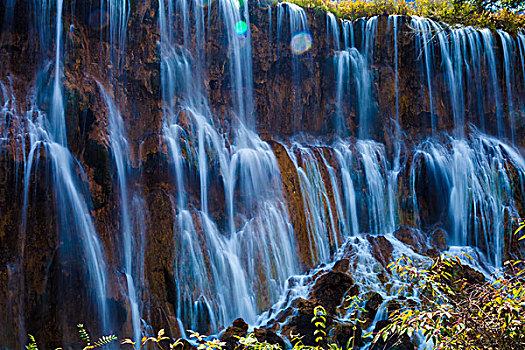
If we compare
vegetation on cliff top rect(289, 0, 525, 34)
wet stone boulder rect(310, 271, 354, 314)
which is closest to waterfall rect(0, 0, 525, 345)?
wet stone boulder rect(310, 271, 354, 314)

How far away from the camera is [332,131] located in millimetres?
12219

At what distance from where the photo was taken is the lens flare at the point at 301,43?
39.2 ft

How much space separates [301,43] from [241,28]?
195cm

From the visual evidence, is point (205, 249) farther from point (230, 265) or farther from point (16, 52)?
point (16, 52)

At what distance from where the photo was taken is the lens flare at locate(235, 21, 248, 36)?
36.0 ft

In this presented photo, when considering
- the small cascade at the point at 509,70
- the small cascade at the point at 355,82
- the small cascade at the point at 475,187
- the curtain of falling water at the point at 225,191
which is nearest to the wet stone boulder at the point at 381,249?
the small cascade at the point at 475,187

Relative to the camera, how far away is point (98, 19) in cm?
875

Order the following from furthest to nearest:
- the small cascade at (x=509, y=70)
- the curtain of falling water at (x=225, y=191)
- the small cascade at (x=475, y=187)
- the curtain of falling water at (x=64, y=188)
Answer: the small cascade at (x=509, y=70) → the small cascade at (x=475, y=187) → the curtain of falling water at (x=225, y=191) → the curtain of falling water at (x=64, y=188)

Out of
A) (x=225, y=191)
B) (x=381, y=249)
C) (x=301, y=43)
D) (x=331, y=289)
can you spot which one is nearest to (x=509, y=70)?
(x=301, y=43)

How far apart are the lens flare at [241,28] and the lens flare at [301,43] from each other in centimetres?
152

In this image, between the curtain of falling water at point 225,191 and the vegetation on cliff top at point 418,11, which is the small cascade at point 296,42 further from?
the curtain of falling water at point 225,191

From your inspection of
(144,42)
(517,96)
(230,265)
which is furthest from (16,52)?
(517,96)

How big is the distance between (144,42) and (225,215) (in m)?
4.35

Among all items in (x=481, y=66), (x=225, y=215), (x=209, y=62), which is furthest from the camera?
→ (x=481, y=66)
